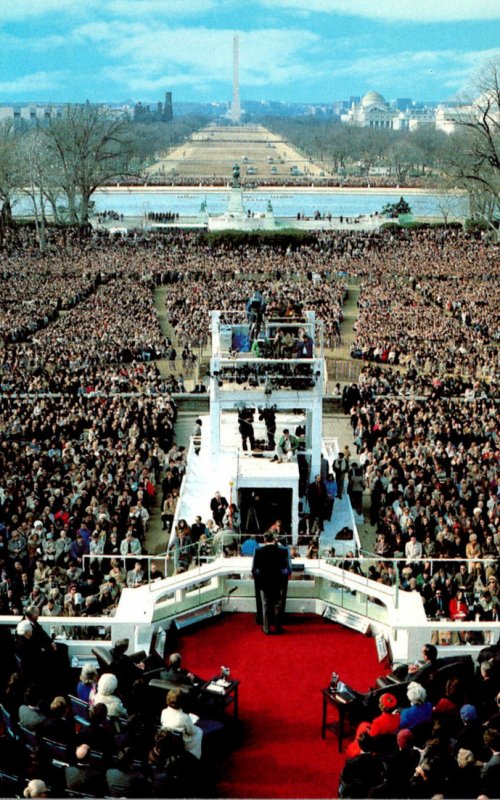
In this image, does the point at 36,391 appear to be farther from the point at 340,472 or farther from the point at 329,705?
the point at 329,705

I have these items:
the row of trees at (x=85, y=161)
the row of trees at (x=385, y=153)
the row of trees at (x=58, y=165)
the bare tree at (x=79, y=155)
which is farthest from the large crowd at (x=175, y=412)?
the row of trees at (x=385, y=153)

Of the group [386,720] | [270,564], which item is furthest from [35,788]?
[270,564]

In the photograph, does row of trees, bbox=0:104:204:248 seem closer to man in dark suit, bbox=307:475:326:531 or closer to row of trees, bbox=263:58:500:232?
row of trees, bbox=263:58:500:232

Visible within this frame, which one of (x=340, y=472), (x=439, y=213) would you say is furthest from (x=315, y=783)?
(x=439, y=213)

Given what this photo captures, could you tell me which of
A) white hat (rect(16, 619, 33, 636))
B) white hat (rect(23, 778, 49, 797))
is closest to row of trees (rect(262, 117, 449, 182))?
white hat (rect(16, 619, 33, 636))

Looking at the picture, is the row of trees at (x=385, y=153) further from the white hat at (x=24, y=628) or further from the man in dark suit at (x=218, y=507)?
the white hat at (x=24, y=628)

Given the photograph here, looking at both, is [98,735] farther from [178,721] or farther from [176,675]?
[176,675]

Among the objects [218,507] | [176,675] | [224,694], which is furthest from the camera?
[218,507]
